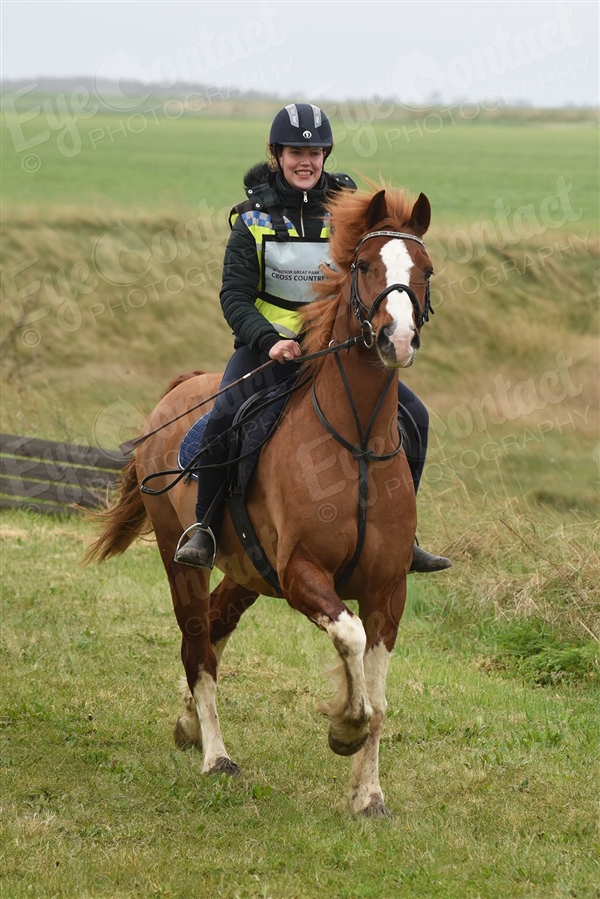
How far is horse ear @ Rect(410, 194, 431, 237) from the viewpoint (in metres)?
4.90

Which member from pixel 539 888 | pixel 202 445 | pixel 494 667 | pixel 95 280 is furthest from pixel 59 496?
pixel 95 280

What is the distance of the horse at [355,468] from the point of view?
4766 mm

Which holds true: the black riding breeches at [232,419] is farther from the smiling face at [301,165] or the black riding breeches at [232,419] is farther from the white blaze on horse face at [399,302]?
the white blaze on horse face at [399,302]

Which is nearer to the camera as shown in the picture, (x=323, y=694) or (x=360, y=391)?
(x=360, y=391)

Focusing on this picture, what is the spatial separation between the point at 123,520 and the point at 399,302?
11.5ft

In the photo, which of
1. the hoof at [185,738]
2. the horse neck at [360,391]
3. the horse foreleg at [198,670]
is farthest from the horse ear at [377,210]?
the hoof at [185,738]

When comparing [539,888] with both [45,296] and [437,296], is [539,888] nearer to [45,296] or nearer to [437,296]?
[437,296]

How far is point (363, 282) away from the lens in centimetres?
485

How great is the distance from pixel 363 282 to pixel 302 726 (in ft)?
10.5

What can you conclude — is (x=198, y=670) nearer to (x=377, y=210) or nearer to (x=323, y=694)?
(x=323, y=694)

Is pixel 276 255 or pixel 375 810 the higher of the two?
pixel 276 255

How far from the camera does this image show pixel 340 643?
4.77 m

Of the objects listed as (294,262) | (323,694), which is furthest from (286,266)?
(323,694)

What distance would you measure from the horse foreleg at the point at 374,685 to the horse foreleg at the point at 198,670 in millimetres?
956
